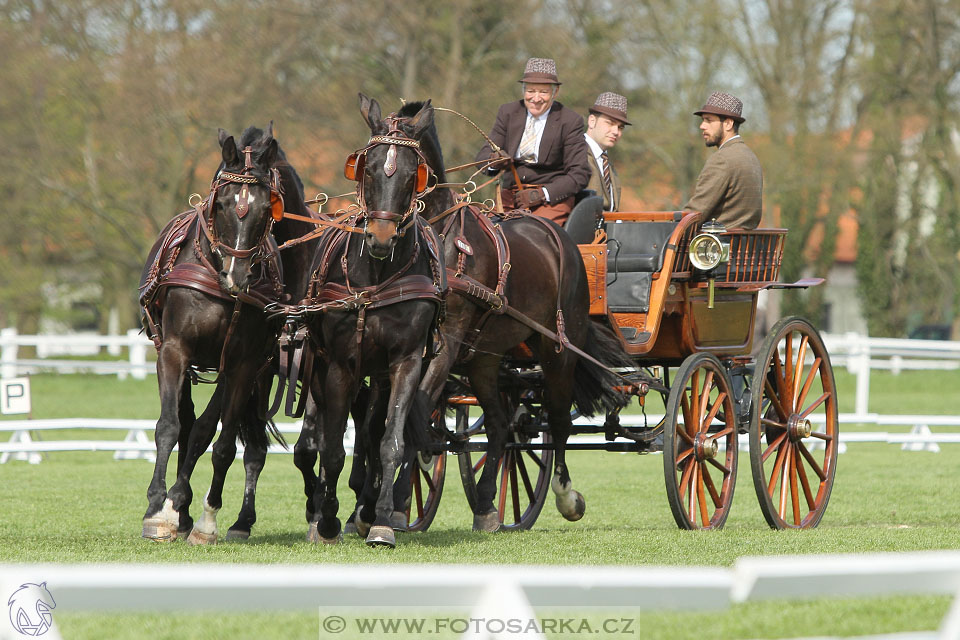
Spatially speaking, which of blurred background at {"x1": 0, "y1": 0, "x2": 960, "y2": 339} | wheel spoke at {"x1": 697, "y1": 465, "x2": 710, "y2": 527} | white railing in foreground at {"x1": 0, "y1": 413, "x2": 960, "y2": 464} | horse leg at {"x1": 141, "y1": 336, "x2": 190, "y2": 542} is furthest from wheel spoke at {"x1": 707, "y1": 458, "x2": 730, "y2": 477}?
blurred background at {"x1": 0, "y1": 0, "x2": 960, "y2": 339}

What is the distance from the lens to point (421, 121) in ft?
21.8

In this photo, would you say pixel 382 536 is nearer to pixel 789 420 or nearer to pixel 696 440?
pixel 696 440

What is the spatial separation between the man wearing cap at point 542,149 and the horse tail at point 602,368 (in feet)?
2.79

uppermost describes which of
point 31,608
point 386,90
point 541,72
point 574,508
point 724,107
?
point 386,90

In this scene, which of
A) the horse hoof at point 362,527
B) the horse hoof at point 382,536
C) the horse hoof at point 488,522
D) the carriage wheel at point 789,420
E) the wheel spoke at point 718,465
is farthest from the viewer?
the carriage wheel at point 789,420

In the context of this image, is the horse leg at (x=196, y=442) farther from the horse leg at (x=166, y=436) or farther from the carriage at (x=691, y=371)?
the carriage at (x=691, y=371)

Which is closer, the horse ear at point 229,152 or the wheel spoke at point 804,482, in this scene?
the horse ear at point 229,152

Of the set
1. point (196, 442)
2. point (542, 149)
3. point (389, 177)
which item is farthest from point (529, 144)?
point (196, 442)

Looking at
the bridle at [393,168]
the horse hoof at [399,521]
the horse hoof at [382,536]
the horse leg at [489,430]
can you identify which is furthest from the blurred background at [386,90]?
the horse hoof at [382,536]

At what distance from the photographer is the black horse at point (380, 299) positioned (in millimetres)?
6395

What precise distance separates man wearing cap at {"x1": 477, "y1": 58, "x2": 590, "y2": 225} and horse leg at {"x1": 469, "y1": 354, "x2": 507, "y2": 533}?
4.08ft

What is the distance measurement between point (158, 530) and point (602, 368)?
2921 millimetres

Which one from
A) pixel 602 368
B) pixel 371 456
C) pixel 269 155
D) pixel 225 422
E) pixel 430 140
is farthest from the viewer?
pixel 602 368

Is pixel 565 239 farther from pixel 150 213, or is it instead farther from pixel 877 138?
pixel 877 138
